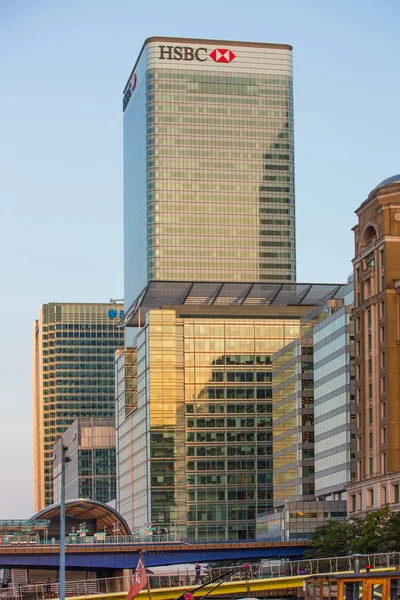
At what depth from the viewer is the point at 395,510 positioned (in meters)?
145

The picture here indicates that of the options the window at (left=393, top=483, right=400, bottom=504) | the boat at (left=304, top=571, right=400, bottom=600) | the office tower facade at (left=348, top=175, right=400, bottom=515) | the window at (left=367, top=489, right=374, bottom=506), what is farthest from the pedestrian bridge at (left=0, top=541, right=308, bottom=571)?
the boat at (left=304, top=571, right=400, bottom=600)

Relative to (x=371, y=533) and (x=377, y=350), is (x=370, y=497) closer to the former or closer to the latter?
(x=377, y=350)

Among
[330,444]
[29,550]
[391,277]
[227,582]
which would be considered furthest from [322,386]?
[227,582]

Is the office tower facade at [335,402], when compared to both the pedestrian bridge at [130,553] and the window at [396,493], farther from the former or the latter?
the window at [396,493]

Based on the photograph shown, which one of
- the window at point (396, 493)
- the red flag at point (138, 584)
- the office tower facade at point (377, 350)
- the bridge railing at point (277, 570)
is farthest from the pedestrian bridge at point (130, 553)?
the red flag at point (138, 584)

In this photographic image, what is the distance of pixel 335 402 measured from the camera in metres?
182

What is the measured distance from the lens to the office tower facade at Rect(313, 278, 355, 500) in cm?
17625

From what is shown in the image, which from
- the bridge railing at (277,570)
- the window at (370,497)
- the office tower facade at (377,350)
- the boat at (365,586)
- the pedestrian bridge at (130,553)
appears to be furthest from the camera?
the window at (370,497)

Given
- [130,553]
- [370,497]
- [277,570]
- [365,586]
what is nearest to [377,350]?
[370,497]

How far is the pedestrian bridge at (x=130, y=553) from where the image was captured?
498ft

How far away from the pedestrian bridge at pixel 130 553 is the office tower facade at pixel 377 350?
1259 centimetres

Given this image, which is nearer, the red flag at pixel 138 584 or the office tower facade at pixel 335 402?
the red flag at pixel 138 584

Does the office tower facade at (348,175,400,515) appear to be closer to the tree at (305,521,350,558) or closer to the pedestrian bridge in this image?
the tree at (305,521,350,558)

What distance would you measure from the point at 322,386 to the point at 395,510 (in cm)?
4688
